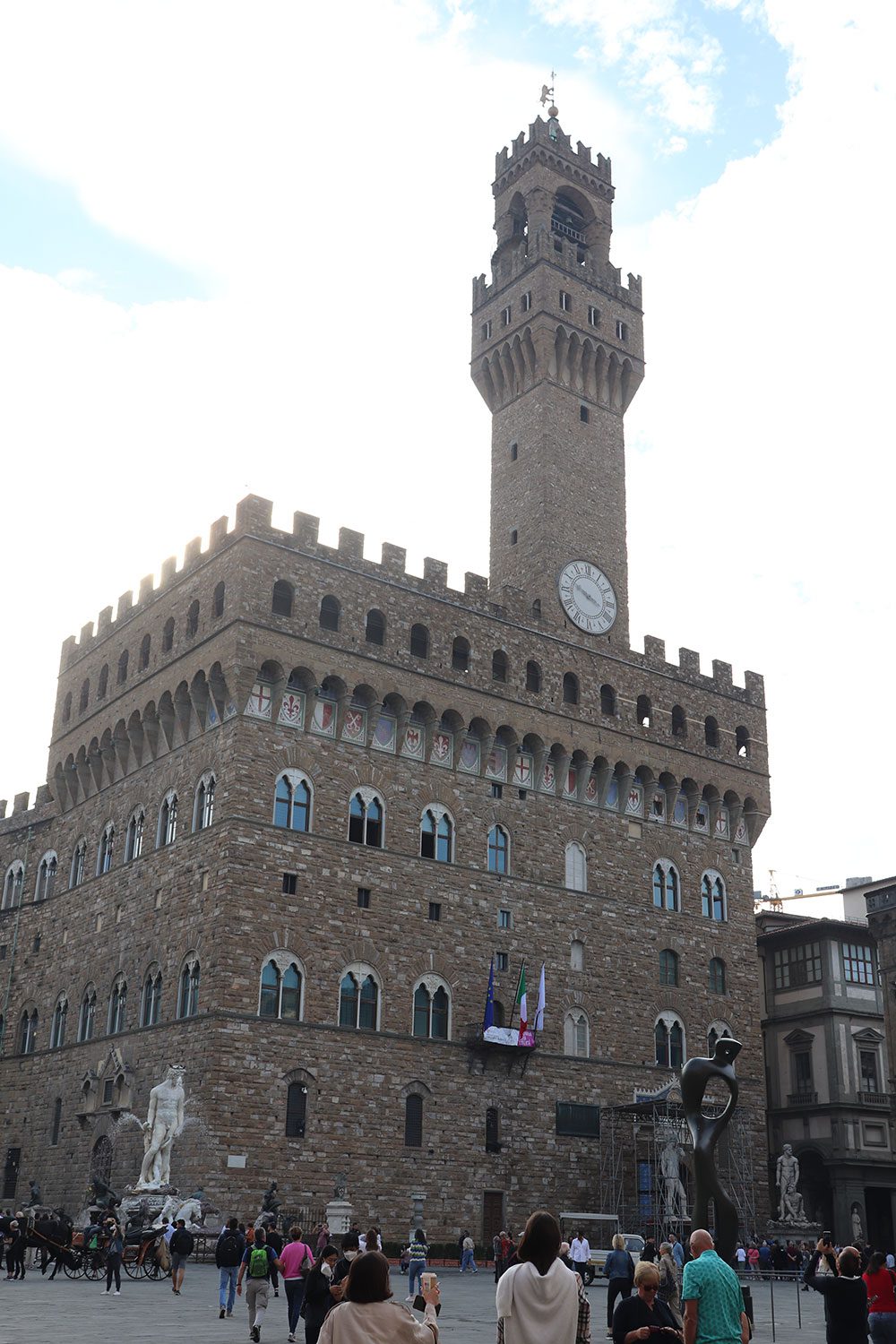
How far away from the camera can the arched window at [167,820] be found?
36.4 m

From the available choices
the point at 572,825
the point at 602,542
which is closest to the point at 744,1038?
the point at 572,825

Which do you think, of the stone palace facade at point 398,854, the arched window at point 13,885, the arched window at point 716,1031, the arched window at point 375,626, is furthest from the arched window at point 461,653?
the arched window at point 13,885

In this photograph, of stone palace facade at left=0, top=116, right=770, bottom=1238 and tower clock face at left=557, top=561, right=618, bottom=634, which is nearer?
stone palace facade at left=0, top=116, right=770, bottom=1238

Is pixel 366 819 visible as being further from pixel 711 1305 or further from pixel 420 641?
pixel 711 1305

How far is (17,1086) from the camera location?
40469 mm

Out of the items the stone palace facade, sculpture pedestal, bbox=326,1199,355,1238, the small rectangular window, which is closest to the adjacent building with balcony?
the stone palace facade

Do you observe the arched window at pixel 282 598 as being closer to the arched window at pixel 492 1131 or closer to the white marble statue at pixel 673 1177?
the arched window at pixel 492 1131

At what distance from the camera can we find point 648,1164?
125 ft

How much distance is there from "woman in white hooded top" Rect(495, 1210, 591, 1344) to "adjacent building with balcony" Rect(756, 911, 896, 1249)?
42.8m

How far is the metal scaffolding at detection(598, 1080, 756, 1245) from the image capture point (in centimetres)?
3691

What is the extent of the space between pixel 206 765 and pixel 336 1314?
1162 inches

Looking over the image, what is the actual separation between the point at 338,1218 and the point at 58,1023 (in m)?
12.8

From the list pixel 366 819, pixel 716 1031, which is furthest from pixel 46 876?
pixel 716 1031

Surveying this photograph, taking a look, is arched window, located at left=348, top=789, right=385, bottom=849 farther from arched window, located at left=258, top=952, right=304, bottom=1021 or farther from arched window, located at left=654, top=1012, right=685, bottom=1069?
arched window, located at left=654, top=1012, right=685, bottom=1069
